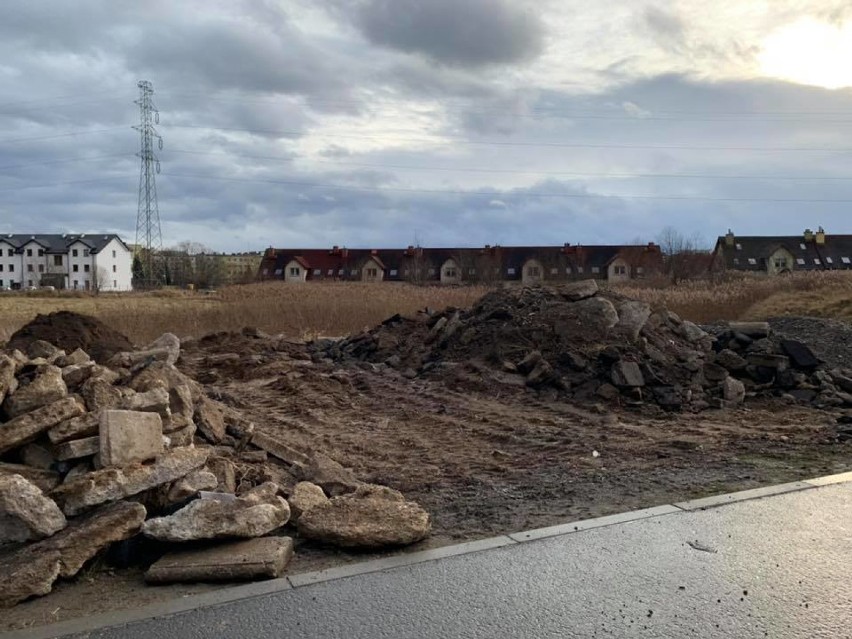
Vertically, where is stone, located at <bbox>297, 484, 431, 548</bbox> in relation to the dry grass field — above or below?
below

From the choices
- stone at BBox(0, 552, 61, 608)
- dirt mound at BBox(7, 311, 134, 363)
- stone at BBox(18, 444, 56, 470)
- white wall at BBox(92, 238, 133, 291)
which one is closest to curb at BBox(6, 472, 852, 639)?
stone at BBox(0, 552, 61, 608)

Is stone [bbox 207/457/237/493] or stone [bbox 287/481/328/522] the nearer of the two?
stone [bbox 287/481/328/522]

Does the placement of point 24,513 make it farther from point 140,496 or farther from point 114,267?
point 114,267

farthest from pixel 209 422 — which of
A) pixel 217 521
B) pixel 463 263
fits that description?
pixel 463 263

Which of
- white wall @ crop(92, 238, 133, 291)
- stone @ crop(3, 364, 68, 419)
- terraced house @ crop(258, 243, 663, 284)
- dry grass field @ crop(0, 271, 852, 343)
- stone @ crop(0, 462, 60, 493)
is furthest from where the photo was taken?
white wall @ crop(92, 238, 133, 291)

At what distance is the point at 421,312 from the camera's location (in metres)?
19.1

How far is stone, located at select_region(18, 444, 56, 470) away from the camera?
5.04 metres

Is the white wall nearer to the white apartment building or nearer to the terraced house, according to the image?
the white apartment building

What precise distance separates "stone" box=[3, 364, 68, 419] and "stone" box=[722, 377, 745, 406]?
28.8ft

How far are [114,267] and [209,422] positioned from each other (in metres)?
87.3

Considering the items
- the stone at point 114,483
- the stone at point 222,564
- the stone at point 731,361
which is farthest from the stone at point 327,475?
the stone at point 731,361

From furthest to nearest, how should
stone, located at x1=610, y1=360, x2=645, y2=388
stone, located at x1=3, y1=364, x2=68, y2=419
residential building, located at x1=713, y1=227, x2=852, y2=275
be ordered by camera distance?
residential building, located at x1=713, y1=227, x2=852, y2=275
stone, located at x1=610, y1=360, x2=645, y2=388
stone, located at x1=3, y1=364, x2=68, y2=419

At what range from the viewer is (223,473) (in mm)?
5574

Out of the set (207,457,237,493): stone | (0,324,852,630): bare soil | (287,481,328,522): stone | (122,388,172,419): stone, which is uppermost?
(122,388,172,419): stone
